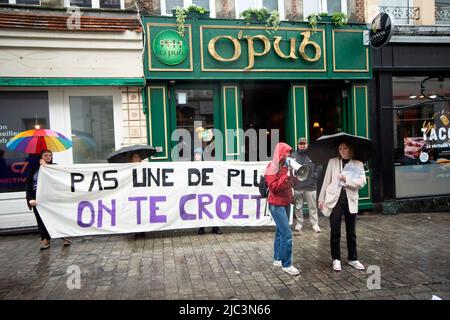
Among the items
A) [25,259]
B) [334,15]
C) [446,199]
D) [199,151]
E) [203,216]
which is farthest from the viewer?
[446,199]

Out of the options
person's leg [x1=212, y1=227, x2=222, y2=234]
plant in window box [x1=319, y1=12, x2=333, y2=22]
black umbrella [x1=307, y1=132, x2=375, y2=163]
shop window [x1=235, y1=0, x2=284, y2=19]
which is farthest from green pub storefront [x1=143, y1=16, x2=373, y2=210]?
black umbrella [x1=307, y1=132, x2=375, y2=163]

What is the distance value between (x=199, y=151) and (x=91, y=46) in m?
3.63

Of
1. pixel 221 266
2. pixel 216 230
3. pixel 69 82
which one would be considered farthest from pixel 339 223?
pixel 69 82

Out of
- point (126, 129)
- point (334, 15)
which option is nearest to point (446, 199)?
point (334, 15)

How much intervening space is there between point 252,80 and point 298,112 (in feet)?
5.10

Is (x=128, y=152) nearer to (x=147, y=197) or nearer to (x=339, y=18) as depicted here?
(x=147, y=197)

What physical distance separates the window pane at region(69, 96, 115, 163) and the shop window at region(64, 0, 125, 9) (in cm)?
226

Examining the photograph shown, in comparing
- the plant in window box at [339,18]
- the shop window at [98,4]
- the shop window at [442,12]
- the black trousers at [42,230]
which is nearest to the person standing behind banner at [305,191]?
the plant in window box at [339,18]

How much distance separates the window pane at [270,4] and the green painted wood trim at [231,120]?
240cm

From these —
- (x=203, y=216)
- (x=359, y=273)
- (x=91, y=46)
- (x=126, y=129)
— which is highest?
(x=91, y=46)

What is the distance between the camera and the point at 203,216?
304 inches

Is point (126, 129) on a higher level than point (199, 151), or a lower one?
higher
